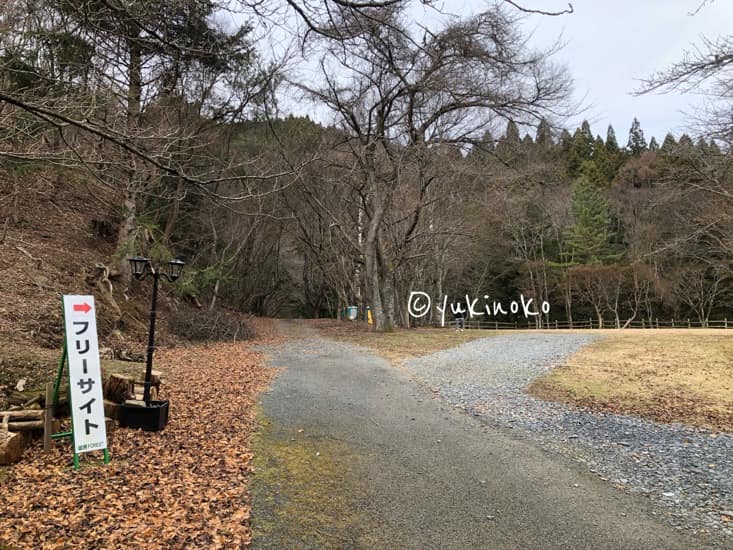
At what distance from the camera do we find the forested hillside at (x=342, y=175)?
4.62m

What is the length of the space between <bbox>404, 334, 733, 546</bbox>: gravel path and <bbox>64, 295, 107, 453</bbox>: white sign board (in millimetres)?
4416

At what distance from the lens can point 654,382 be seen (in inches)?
327

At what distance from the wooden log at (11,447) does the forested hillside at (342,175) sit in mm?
2329

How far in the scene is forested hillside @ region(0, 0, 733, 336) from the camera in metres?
4.62

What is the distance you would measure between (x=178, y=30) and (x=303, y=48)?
195 centimetres

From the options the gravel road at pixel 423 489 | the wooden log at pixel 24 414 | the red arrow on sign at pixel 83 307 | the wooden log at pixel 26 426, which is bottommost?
the gravel road at pixel 423 489

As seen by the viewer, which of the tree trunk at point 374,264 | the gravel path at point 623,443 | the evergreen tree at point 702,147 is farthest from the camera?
the tree trunk at point 374,264

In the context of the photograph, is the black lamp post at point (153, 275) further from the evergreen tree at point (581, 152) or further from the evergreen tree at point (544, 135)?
the evergreen tree at point (581, 152)

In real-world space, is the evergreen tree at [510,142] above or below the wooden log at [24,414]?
above

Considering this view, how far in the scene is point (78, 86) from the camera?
473 cm

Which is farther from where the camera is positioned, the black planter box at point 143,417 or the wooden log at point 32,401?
the black planter box at point 143,417

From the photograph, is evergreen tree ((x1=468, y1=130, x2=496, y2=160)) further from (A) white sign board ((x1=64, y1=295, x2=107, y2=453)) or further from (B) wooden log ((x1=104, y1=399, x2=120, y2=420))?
(A) white sign board ((x1=64, y1=295, x2=107, y2=453))

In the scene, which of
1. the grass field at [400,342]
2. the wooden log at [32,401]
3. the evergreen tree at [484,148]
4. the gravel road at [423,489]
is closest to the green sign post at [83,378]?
the wooden log at [32,401]

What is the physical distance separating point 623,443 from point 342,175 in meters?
15.4
